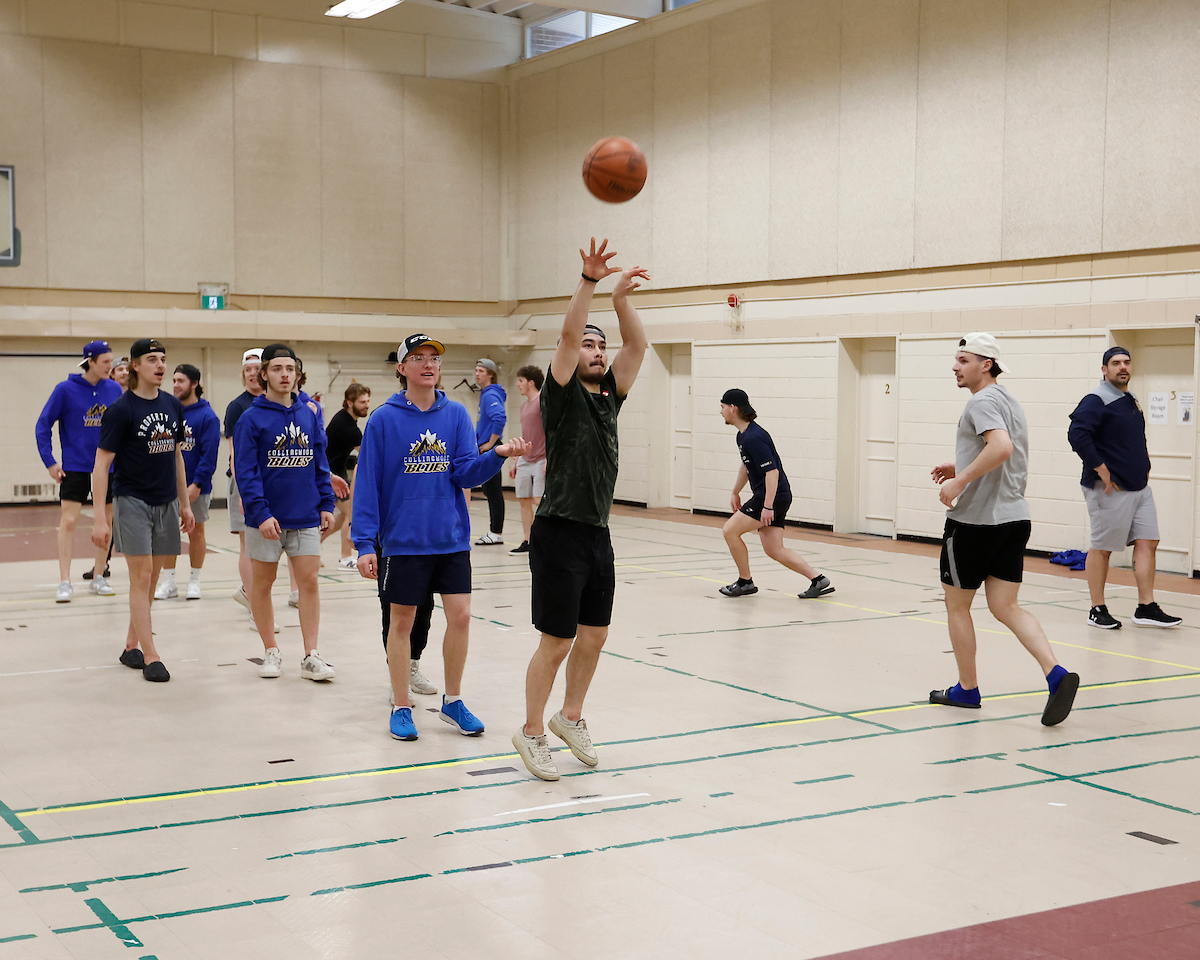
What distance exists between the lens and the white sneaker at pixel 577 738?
5.77m

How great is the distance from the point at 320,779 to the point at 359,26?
60.2ft

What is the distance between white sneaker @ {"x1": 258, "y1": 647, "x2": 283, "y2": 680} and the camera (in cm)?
766

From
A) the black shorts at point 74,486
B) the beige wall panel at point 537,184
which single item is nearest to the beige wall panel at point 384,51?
the beige wall panel at point 537,184

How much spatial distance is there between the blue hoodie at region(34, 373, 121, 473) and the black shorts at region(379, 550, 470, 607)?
19.3 feet

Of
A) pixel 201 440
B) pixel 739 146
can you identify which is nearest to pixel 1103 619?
pixel 201 440

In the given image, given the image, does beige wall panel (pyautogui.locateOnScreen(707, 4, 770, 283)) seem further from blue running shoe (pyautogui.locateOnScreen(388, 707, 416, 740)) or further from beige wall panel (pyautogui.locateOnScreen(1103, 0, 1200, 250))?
blue running shoe (pyautogui.locateOnScreen(388, 707, 416, 740))

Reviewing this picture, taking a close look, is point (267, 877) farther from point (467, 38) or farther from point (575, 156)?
point (467, 38)

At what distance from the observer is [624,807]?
206 inches

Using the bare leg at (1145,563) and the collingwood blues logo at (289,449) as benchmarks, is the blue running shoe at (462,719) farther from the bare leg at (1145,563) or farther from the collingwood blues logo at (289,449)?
the bare leg at (1145,563)

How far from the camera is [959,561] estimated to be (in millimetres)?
6727

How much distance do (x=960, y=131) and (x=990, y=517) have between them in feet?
30.7

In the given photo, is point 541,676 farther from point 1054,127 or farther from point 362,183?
point 362,183

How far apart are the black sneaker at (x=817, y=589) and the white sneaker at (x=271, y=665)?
4883 mm

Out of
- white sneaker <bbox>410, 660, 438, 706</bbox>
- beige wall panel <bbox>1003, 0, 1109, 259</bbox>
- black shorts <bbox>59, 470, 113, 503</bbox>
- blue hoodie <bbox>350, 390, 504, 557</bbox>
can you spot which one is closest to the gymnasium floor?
white sneaker <bbox>410, 660, 438, 706</bbox>
